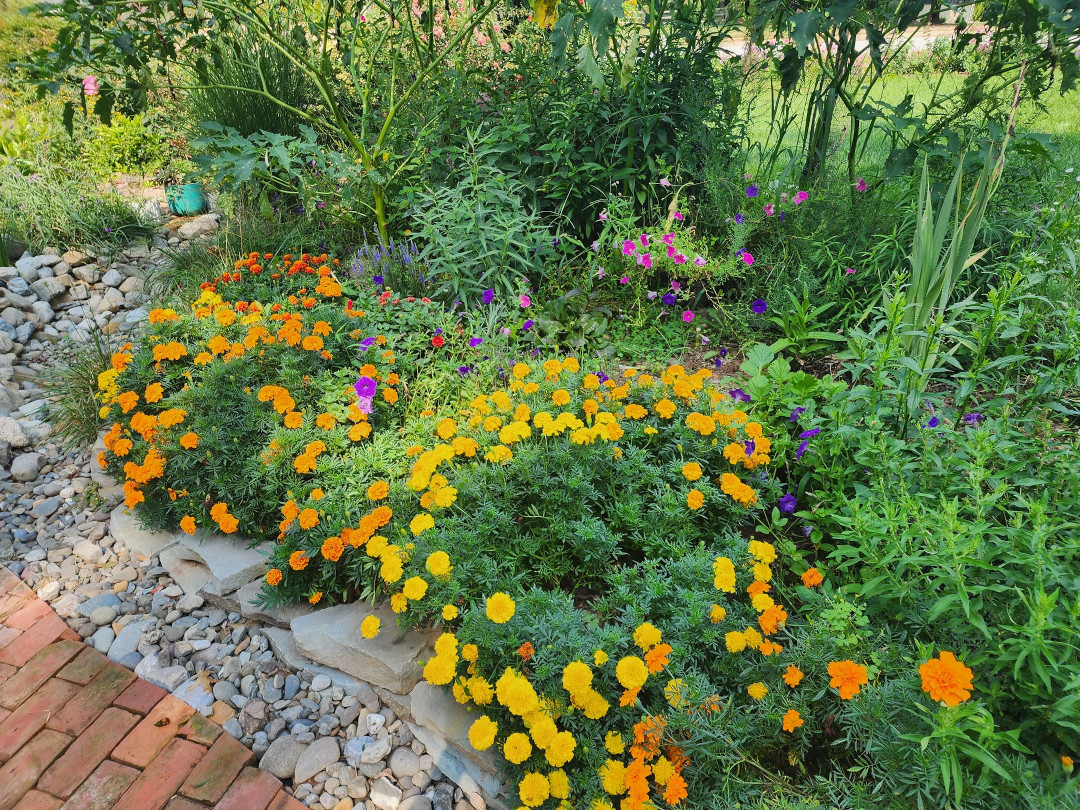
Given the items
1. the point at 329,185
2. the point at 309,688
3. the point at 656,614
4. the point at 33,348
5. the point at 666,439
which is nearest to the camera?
the point at 656,614

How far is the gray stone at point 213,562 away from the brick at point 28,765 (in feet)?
1.91

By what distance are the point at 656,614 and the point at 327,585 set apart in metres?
1.08

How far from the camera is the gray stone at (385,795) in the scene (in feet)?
5.74

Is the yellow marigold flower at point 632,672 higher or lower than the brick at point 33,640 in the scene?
higher

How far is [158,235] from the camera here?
4.39 meters

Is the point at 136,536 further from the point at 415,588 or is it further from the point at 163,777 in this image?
the point at 415,588

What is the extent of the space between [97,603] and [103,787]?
756 millimetres

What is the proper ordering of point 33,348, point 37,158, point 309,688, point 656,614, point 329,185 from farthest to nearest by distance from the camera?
1. point 37,158
2. point 329,185
3. point 33,348
4. point 309,688
5. point 656,614

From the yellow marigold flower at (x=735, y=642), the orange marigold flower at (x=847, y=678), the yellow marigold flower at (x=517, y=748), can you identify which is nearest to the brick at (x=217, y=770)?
the yellow marigold flower at (x=517, y=748)

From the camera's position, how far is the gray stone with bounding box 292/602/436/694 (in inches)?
75.7

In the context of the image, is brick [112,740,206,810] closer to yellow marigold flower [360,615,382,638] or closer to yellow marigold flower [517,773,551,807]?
yellow marigold flower [360,615,382,638]

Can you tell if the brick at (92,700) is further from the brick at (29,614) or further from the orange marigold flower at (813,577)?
the orange marigold flower at (813,577)

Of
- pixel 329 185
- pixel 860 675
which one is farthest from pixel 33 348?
pixel 860 675

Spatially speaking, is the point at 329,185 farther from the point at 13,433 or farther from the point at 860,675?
the point at 860,675
